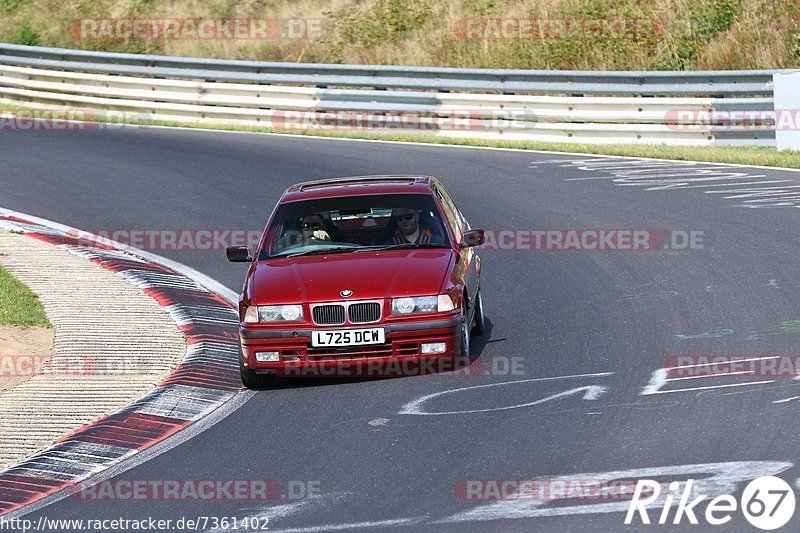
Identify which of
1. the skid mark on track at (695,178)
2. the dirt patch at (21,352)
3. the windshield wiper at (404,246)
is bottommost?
the dirt patch at (21,352)

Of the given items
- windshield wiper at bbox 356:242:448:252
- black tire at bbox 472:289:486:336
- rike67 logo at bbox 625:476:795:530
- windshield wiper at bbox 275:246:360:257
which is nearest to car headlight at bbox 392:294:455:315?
windshield wiper at bbox 356:242:448:252

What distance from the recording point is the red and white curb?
807 cm

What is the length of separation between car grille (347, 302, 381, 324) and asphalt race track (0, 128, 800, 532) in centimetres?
51

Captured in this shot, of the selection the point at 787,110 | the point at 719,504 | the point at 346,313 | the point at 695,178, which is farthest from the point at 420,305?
the point at 787,110

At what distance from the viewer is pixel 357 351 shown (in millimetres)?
9734

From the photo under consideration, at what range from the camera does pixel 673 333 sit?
10.8 m

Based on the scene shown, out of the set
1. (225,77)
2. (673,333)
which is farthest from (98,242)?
(225,77)

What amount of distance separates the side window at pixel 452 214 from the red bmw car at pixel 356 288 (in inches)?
2.9

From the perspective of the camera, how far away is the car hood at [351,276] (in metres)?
9.88

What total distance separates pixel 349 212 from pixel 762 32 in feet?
54.6

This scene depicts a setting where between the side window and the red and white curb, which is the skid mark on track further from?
the red and white curb

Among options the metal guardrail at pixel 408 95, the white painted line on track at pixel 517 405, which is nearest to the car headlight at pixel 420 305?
the white painted line on track at pixel 517 405

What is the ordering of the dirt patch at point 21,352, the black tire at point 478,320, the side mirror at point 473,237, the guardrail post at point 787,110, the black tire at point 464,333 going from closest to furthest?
the black tire at point 464,333, the dirt patch at point 21,352, the side mirror at point 473,237, the black tire at point 478,320, the guardrail post at point 787,110

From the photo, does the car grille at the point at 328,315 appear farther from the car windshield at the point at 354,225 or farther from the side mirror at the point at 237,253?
the side mirror at the point at 237,253
